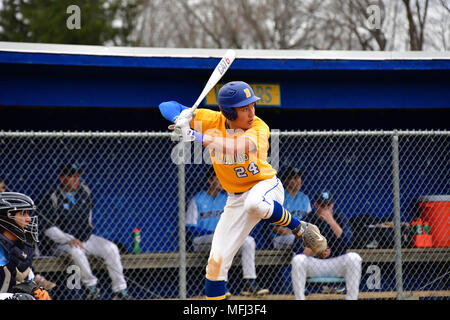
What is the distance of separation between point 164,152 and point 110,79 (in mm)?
1169

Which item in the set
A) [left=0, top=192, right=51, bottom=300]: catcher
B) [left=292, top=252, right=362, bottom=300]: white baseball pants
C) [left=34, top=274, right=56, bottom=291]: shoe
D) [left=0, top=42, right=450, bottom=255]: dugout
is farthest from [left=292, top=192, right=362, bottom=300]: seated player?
[left=0, top=192, right=51, bottom=300]: catcher

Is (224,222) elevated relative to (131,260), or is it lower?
elevated

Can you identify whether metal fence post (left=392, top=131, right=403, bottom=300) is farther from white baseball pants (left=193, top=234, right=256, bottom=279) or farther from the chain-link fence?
white baseball pants (left=193, top=234, right=256, bottom=279)

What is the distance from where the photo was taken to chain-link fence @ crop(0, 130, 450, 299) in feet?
24.5

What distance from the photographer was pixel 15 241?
5.26 meters

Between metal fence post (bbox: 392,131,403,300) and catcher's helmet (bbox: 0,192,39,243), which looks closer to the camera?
catcher's helmet (bbox: 0,192,39,243)

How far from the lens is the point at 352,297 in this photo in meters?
6.98

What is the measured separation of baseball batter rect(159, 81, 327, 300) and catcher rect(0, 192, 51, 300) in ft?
4.55

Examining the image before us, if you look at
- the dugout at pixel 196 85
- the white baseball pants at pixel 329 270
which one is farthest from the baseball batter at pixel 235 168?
the dugout at pixel 196 85

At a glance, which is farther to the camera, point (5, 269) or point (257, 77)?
point (257, 77)

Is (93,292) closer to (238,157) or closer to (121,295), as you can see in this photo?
(121,295)

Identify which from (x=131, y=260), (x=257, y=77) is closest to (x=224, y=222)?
(x=131, y=260)

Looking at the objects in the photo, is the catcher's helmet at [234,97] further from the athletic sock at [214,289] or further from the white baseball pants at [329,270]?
the white baseball pants at [329,270]
